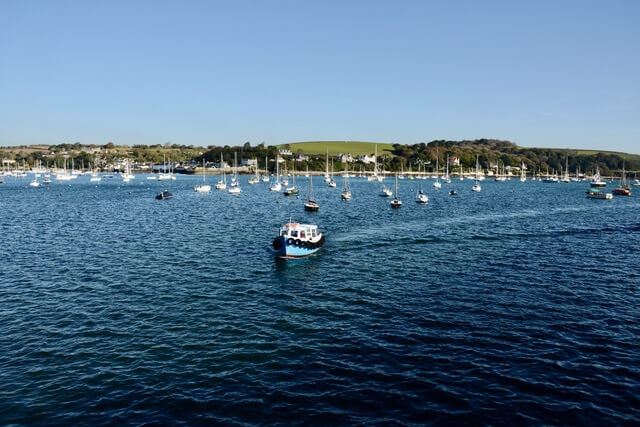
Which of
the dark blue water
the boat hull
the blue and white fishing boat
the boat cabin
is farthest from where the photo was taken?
the boat cabin

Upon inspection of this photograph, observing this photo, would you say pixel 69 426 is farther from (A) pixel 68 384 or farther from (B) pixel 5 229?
(B) pixel 5 229

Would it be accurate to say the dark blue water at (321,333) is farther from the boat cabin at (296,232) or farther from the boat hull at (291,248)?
the boat cabin at (296,232)

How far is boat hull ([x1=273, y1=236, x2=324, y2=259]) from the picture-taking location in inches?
2616

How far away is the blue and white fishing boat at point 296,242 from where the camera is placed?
66.6 m

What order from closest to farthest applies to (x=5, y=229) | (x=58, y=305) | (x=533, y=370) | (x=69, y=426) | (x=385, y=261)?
(x=69, y=426), (x=533, y=370), (x=58, y=305), (x=385, y=261), (x=5, y=229)

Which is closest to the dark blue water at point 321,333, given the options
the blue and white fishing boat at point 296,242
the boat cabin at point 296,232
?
the blue and white fishing boat at point 296,242

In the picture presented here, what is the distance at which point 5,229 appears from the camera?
96.0 meters

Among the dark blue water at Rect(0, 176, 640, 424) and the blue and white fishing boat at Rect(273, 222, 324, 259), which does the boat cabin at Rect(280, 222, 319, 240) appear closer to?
the blue and white fishing boat at Rect(273, 222, 324, 259)

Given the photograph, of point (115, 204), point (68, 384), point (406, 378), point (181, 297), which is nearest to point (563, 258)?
point (406, 378)

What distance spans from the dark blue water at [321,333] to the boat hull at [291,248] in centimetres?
257

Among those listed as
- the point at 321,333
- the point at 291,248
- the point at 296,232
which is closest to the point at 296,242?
the point at 291,248

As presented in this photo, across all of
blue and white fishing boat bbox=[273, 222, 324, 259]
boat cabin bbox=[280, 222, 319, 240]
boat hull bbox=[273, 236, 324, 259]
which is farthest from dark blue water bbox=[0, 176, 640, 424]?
boat cabin bbox=[280, 222, 319, 240]

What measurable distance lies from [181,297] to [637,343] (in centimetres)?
4353

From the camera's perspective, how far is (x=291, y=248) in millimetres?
66688
